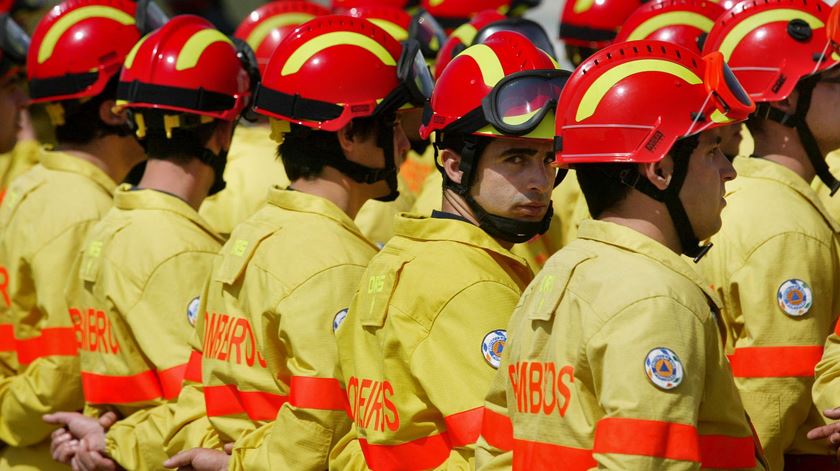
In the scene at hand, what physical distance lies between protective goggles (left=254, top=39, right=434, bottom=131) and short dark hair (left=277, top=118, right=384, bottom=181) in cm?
6

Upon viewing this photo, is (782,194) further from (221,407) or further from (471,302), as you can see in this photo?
(221,407)

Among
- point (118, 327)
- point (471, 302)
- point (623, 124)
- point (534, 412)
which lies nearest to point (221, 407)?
point (118, 327)

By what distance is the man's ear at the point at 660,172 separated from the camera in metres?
4.00

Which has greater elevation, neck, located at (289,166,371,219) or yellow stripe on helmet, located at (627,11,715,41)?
yellow stripe on helmet, located at (627,11,715,41)

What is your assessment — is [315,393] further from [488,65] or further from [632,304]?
[632,304]

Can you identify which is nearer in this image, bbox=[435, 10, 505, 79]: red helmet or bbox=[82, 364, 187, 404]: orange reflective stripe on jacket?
bbox=[82, 364, 187, 404]: orange reflective stripe on jacket

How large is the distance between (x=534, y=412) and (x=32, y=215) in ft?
12.8

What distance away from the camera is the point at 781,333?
5445 mm

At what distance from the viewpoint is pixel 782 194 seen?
18.6 ft

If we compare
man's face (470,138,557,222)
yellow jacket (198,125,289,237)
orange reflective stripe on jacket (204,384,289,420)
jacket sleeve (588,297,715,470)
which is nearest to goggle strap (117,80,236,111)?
orange reflective stripe on jacket (204,384,289,420)

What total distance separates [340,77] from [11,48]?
3650 mm

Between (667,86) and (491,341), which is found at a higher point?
(667,86)

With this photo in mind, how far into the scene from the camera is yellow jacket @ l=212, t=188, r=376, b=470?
510 cm

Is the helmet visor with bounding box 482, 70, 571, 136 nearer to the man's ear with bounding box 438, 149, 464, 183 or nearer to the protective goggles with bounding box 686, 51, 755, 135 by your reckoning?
the man's ear with bounding box 438, 149, 464, 183
